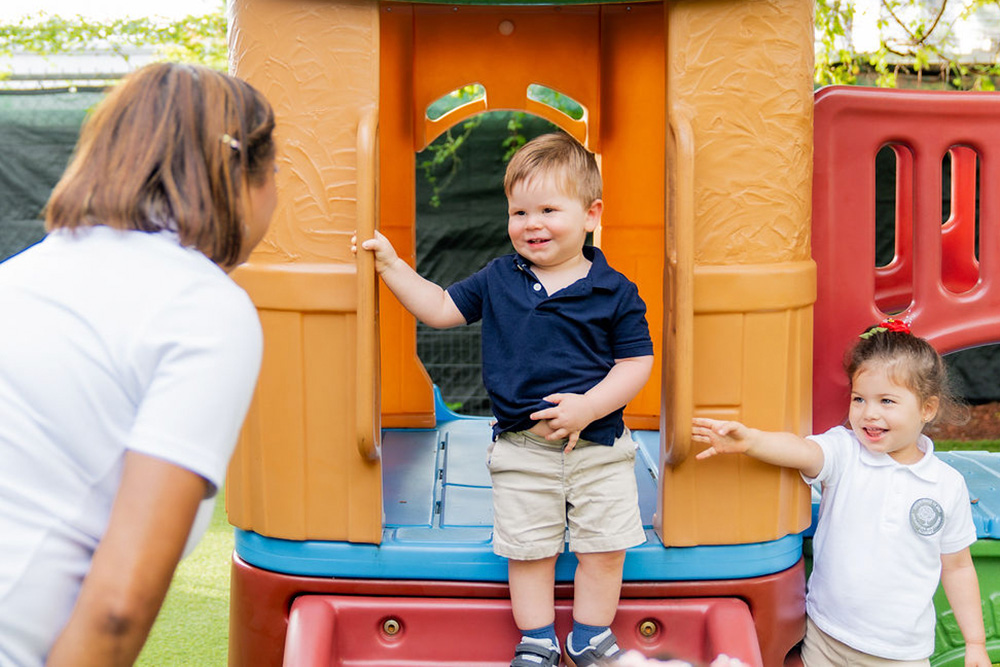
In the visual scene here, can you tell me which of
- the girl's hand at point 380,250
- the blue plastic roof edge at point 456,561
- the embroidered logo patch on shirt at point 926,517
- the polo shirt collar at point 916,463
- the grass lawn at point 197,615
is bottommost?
the grass lawn at point 197,615

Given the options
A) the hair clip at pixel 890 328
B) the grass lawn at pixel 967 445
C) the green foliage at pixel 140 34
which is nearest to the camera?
the hair clip at pixel 890 328

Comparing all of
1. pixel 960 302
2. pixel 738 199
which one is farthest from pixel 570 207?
pixel 960 302

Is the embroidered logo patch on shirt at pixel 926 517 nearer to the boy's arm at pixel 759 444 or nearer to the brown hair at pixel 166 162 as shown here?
the boy's arm at pixel 759 444

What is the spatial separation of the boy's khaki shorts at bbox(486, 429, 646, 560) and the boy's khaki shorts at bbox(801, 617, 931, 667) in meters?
0.62

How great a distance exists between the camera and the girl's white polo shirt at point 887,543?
8.14ft

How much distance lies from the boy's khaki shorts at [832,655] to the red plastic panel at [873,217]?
1.94ft

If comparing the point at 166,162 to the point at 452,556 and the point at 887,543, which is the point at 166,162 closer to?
the point at 452,556

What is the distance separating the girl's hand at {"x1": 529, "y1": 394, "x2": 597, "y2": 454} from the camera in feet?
7.54

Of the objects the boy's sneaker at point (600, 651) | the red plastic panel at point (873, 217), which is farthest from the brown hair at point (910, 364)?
the boy's sneaker at point (600, 651)

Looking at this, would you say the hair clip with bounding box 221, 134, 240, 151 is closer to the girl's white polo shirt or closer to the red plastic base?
the red plastic base

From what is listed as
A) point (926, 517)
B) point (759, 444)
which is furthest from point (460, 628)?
point (926, 517)

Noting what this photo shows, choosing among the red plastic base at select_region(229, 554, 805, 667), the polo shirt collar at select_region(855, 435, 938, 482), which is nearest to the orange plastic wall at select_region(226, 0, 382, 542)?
the red plastic base at select_region(229, 554, 805, 667)

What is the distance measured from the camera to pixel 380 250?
2301 millimetres

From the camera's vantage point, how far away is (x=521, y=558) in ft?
7.81
